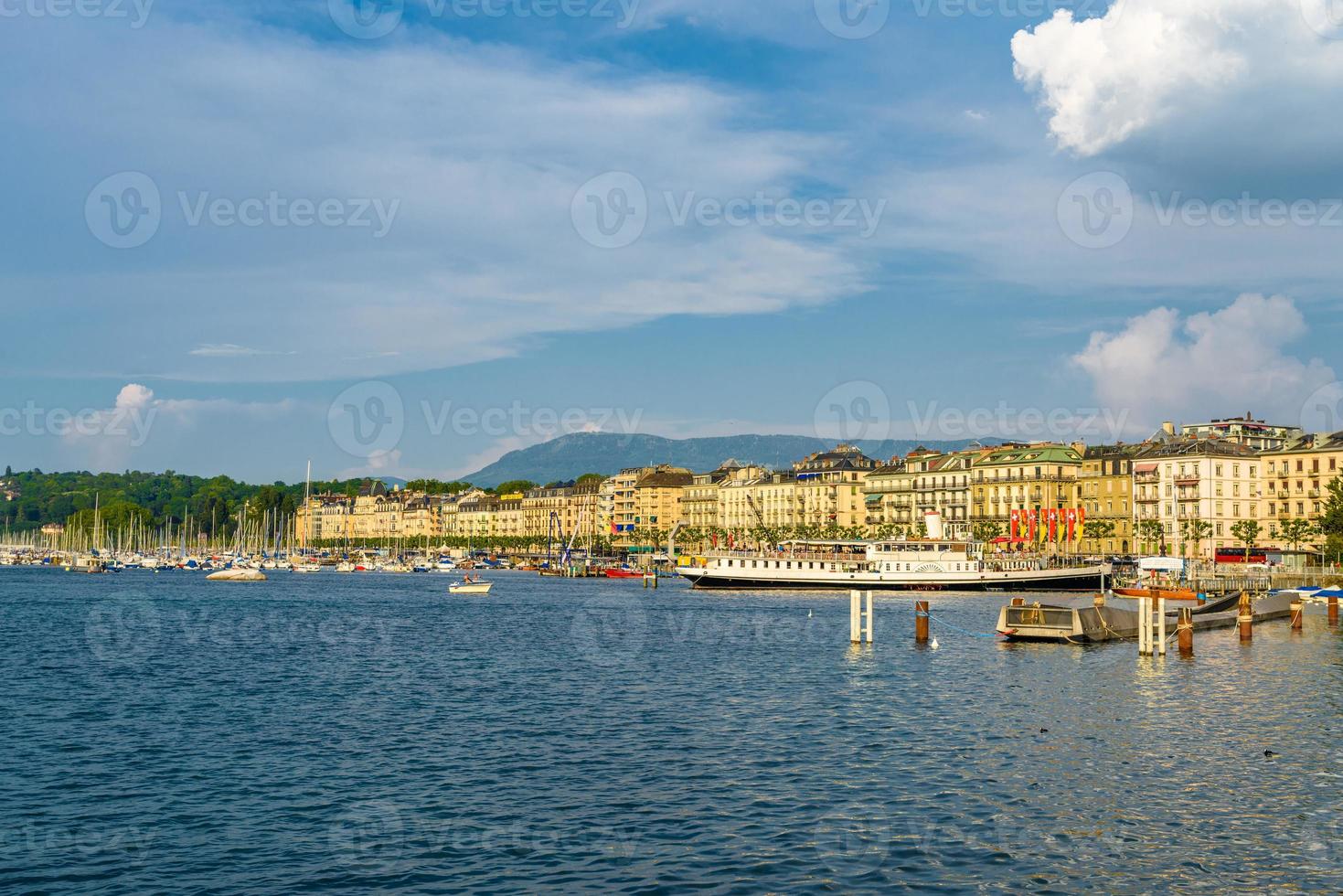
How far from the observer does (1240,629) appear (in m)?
68.3

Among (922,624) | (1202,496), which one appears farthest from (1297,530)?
(922,624)

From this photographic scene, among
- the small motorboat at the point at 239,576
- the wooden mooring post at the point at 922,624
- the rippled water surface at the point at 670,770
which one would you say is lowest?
the small motorboat at the point at 239,576

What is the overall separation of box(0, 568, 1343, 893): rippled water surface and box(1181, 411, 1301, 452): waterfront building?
406 feet

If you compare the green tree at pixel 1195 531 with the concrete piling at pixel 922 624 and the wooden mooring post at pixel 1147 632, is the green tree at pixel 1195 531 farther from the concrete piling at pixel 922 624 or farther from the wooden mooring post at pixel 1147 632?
the concrete piling at pixel 922 624

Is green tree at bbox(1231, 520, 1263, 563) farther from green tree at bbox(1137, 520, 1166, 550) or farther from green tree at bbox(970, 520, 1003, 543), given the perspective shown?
green tree at bbox(970, 520, 1003, 543)

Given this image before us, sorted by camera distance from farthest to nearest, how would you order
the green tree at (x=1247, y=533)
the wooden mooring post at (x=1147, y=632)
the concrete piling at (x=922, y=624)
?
the green tree at (x=1247, y=533)
the concrete piling at (x=922, y=624)
the wooden mooring post at (x=1147, y=632)

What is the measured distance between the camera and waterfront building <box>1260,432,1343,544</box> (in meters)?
158

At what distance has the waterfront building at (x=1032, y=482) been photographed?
189 meters

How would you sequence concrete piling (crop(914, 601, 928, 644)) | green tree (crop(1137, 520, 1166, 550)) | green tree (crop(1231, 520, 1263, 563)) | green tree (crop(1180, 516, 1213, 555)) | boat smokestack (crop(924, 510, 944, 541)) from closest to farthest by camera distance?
concrete piling (crop(914, 601, 928, 644)) → boat smokestack (crop(924, 510, 944, 541)) → green tree (crop(1231, 520, 1263, 563)) → green tree (crop(1180, 516, 1213, 555)) → green tree (crop(1137, 520, 1166, 550))

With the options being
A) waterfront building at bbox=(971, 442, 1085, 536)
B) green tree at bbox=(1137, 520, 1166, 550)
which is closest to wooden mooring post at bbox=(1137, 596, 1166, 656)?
green tree at bbox=(1137, 520, 1166, 550)

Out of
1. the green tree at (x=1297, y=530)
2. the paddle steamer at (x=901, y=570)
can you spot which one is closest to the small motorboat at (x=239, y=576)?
the paddle steamer at (x=901, y=570)

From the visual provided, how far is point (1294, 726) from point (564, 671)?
90.7ft

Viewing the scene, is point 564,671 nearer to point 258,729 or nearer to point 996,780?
point 258,729

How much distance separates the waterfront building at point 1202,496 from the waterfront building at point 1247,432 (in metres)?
5.03
